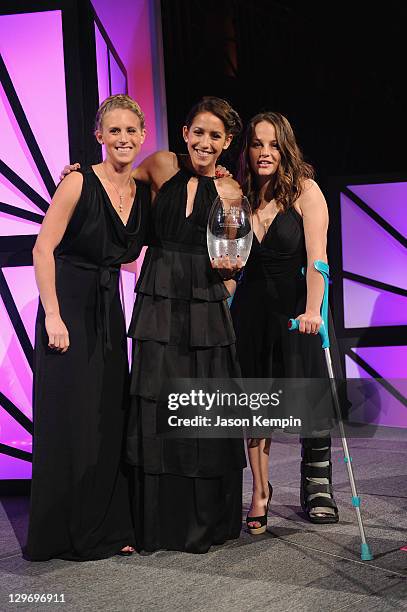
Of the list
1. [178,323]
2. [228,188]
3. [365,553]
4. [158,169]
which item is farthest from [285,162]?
[365,553]

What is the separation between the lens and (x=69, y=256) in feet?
9.66

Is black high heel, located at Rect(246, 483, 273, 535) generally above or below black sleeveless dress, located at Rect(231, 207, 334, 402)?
below

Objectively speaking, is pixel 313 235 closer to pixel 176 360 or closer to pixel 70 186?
pixel 176 360

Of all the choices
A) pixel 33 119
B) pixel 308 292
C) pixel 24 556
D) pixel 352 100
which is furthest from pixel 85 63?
pixel 352 100

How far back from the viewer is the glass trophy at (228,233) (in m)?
2.73

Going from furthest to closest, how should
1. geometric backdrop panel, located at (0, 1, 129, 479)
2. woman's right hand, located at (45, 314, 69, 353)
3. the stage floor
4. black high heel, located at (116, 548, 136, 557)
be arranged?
geometric backdrop panel, located at (0, 1, 129, 479)
black high heel, located at (116, 548, 136, 557)
woman's right hand, located at (45, 314, 69, 353)
the stage floor

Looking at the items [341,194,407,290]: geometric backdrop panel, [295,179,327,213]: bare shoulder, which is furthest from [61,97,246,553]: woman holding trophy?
[341,194,407,290]: geometric backdrop panel

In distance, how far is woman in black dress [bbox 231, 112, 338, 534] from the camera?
3152 millimetres

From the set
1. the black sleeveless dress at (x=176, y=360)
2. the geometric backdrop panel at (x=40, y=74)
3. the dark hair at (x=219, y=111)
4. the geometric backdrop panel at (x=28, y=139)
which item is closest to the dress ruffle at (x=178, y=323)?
the black sleeveless dress at (x=176, y=360)

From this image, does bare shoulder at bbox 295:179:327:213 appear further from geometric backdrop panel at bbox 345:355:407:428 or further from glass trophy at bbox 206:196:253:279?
geometric backdrop panel at bbox 345:355:407:428

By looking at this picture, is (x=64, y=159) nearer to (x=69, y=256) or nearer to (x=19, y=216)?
(x=19, y=216)

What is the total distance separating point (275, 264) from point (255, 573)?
121 centimetres

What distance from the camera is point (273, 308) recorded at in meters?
3.23

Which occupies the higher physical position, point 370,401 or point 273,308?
point 273,308
